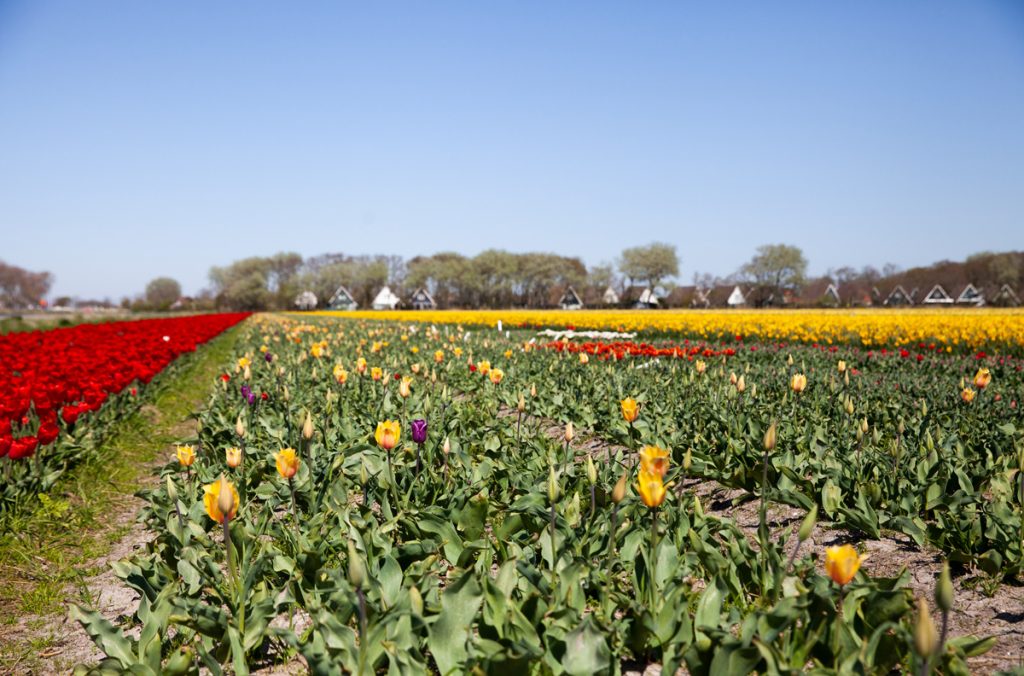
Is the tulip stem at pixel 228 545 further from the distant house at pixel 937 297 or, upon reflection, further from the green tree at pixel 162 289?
the green tree at pixel 162 289

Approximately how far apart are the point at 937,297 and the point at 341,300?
3909 inches

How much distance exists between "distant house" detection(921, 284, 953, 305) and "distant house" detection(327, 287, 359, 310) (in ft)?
304

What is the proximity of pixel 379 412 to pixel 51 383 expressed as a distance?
12.1 feet

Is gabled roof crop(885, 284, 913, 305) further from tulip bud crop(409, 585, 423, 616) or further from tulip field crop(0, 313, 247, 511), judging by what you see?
tulip bud crop(409, 585, 423, 616)

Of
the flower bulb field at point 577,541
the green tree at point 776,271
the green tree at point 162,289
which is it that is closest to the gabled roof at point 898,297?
the green tree at point 776,271

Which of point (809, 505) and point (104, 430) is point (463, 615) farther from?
point (104, 430)

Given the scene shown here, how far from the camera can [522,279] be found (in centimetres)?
9656

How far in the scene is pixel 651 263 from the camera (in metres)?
93.8

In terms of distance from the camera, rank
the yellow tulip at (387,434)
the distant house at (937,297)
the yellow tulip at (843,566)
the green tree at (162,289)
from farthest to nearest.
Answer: the green tree at (162,289) < the distant house at (937,297) < the yellow tulip at (387,434) < the yellow tulip at (843,566)

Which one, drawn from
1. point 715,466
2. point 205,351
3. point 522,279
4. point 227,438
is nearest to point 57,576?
point 227,438

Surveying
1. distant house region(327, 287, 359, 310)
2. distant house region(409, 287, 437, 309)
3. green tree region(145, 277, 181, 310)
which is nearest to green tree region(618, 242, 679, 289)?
distant house region(409, 287, 437, 309)

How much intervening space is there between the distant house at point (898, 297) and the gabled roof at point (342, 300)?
92566 millimetres

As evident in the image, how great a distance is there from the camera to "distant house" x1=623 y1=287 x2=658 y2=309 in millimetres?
90631

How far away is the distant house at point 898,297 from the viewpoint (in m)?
103
